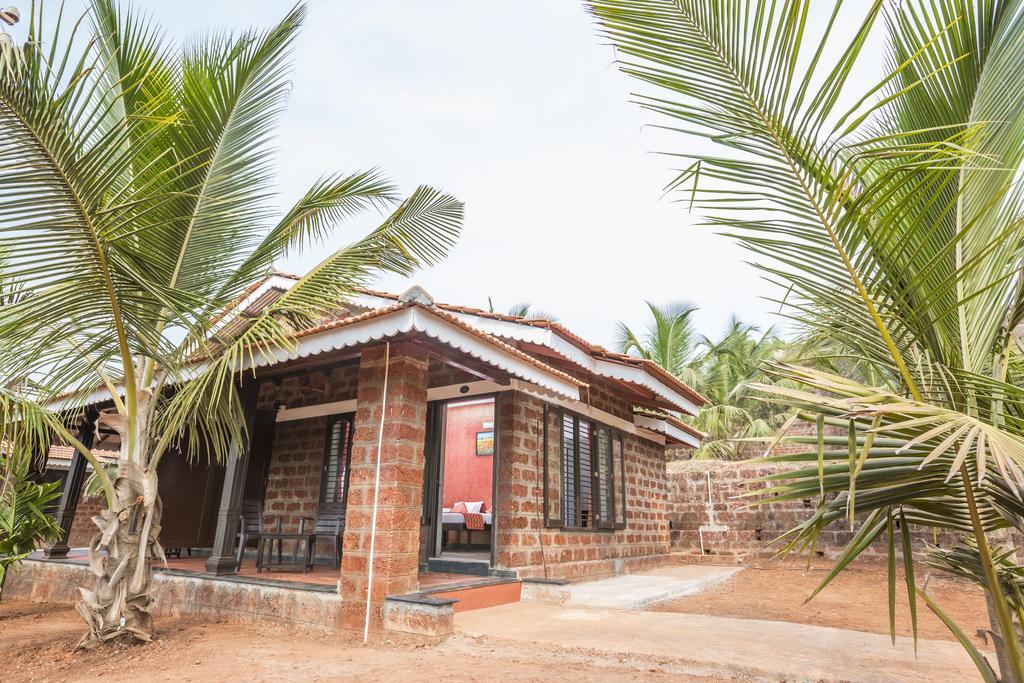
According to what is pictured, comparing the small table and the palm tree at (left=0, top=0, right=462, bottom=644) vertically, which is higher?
the palm tree at (left=0, top=0, right=462, bottom=644)

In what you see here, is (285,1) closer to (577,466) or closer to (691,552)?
(577,466)

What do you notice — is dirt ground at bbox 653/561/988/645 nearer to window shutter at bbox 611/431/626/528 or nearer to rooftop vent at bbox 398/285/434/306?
window shutter at bbox 611/431/626/528

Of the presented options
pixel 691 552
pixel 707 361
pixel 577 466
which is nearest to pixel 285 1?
pixel 577 466

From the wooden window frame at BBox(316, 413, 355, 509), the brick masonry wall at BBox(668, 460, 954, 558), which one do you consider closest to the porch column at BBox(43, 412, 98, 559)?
the wooden window frame at BBox(316, 413, 355, 509)

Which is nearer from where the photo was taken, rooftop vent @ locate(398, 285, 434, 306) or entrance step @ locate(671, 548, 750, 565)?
rooftop vent @ locate(398, 285, 434, 306)

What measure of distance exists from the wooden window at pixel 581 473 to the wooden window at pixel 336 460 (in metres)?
2.57

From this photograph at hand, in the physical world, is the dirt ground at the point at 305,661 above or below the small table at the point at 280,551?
below

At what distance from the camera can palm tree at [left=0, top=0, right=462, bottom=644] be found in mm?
3025

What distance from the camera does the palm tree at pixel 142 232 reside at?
9.93 feet

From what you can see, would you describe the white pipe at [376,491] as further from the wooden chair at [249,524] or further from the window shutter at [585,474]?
the window shutter at [585,474]

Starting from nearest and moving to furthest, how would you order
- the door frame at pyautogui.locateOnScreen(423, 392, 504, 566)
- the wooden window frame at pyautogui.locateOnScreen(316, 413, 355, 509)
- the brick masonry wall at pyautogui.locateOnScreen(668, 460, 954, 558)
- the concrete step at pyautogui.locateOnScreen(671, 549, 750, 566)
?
the door frame at pyautogui.locateOnScreen(423, 392, 504, 566)
the wooden window frame at pyautogui.locateOnScreen(316, 413, 355, 509)
the brick masonry wall at pyautogui.locateOnScreen(668, 460, 954, 558)
the concrete step at pyautogui.locateOnScreen(671, 549, 750, 566)

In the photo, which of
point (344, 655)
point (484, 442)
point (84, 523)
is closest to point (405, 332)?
point (344, 655)

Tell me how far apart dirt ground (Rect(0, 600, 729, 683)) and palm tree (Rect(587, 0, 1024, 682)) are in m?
2.29

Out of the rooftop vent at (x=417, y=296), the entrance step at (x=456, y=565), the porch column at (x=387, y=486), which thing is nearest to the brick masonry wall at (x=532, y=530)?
the entrance step at (x=456, y=565)
